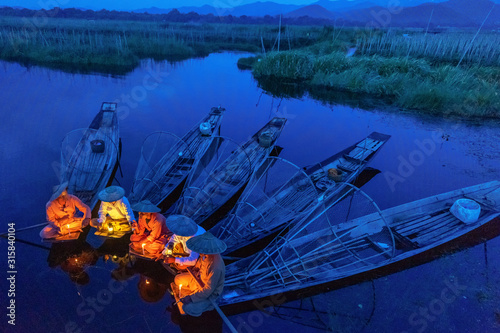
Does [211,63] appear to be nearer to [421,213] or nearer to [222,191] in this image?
[222,191]

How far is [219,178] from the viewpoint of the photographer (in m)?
6.34

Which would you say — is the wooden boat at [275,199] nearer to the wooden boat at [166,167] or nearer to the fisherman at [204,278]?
the fisherman at [204,278]

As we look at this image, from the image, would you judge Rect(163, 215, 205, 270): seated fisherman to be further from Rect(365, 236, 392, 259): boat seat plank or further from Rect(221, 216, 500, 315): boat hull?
Rect(365, 236, 392, 259): boat seat plank

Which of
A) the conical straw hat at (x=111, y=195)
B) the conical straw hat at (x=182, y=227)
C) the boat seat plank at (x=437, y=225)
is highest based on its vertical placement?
the conical straw hat at (x=111, y=195)

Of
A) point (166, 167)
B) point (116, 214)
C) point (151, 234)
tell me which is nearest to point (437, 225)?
point (151, 234)

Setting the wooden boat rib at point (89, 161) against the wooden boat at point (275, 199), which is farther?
the wooden boat rib at point (89, 161)

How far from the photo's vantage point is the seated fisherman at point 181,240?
3911mm

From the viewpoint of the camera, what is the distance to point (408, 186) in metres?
7.46

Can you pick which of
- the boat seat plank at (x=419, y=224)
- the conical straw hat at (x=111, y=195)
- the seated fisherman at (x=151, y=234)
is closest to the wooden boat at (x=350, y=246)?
the boat seat plank at (x=419, y=224)

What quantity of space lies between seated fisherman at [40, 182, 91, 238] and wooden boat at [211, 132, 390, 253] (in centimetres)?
234

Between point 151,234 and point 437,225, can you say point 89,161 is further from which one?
point 437,225

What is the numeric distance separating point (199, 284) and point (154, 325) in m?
0.91

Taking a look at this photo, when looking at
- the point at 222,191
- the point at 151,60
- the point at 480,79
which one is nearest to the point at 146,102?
the point at 222,191

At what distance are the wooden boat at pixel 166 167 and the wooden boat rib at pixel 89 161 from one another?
759 mm
